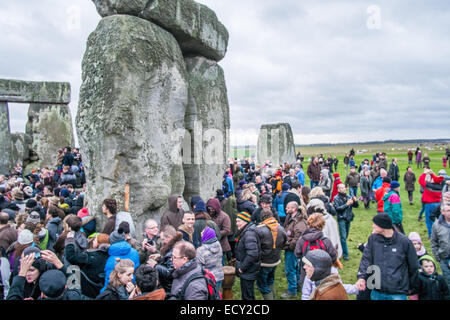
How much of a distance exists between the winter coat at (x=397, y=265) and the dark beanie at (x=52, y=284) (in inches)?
143

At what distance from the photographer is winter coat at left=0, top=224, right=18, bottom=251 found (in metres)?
5.19

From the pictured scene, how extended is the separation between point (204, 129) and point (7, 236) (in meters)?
5.53

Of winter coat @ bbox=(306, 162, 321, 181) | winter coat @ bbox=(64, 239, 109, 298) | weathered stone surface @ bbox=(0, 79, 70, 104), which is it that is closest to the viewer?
winter coat @ bbox=(64, 239, 109, 298)

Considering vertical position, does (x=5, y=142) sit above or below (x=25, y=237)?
above

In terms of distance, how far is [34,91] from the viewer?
18.5 meters

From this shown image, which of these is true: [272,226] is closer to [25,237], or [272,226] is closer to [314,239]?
[314,239]

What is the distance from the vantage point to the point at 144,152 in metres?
7.14

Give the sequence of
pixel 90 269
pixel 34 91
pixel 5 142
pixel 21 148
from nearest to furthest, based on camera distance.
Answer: pixel 90 269 < pixel 5 142 < pixel 21 148 < pixel 34 91

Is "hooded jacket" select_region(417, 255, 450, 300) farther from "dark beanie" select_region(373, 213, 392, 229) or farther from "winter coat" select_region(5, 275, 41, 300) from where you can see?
"winter coat" select_region(5, 275, 41, 300)

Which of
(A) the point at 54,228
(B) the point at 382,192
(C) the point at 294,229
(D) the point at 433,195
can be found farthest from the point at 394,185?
(A) the point at 54,228

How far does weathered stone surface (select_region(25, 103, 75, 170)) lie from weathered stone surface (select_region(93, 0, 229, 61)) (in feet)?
41.6

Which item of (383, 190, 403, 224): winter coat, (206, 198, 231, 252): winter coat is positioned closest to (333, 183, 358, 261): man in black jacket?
(383, 190, 403, 224): winter coat
